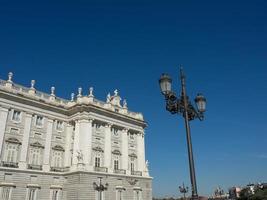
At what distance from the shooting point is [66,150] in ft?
123

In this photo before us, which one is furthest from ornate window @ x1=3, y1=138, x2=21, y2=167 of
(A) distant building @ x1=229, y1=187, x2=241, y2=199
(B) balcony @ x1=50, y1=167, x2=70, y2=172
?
(A) distant building @ x1=229, y1=187, x2=241, y2=199

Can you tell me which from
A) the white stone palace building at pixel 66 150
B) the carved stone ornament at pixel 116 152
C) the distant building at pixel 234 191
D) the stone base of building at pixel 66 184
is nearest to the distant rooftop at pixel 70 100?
the white stone palace building at pixel 66 150

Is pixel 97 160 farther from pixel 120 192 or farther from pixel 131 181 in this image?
pixel 131 181

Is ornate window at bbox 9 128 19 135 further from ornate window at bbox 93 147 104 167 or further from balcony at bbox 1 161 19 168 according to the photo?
ornate window at bbox 93 147 104 167

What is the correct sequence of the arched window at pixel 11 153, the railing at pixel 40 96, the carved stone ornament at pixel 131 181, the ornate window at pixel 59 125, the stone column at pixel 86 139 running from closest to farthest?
the arched window at pixel 11 153 < the railing at pixel 40 96 < the stone column at pixel 86 139 < the ornate window at pixel 59 125 < the carved stone ornament at pixel 131 181

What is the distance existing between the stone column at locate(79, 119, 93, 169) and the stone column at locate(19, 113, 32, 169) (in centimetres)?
616

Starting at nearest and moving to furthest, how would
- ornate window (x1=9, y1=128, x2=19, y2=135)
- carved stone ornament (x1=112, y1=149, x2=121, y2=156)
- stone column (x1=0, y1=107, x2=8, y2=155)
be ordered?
stone column (x1=0, y1=107, x2=8, y2=155) → ornate window (x1=9, y1=128, x2=19, y2=135) → carved stone ornament (x1=112, y1=149, x2=121, y2=156)

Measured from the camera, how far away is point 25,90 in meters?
35.8

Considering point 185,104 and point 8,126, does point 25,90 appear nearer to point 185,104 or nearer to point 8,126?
point 8,126

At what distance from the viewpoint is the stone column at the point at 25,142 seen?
32531 millimetres

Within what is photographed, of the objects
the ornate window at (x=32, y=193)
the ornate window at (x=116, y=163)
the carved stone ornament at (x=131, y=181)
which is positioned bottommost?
the ornate window at (x=32, y=193)

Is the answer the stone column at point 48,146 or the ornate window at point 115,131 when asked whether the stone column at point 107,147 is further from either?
the stone column at point 48,146

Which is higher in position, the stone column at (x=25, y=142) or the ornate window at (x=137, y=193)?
the stone column at (x=25, y=142)

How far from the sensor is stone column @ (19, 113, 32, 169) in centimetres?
3253
